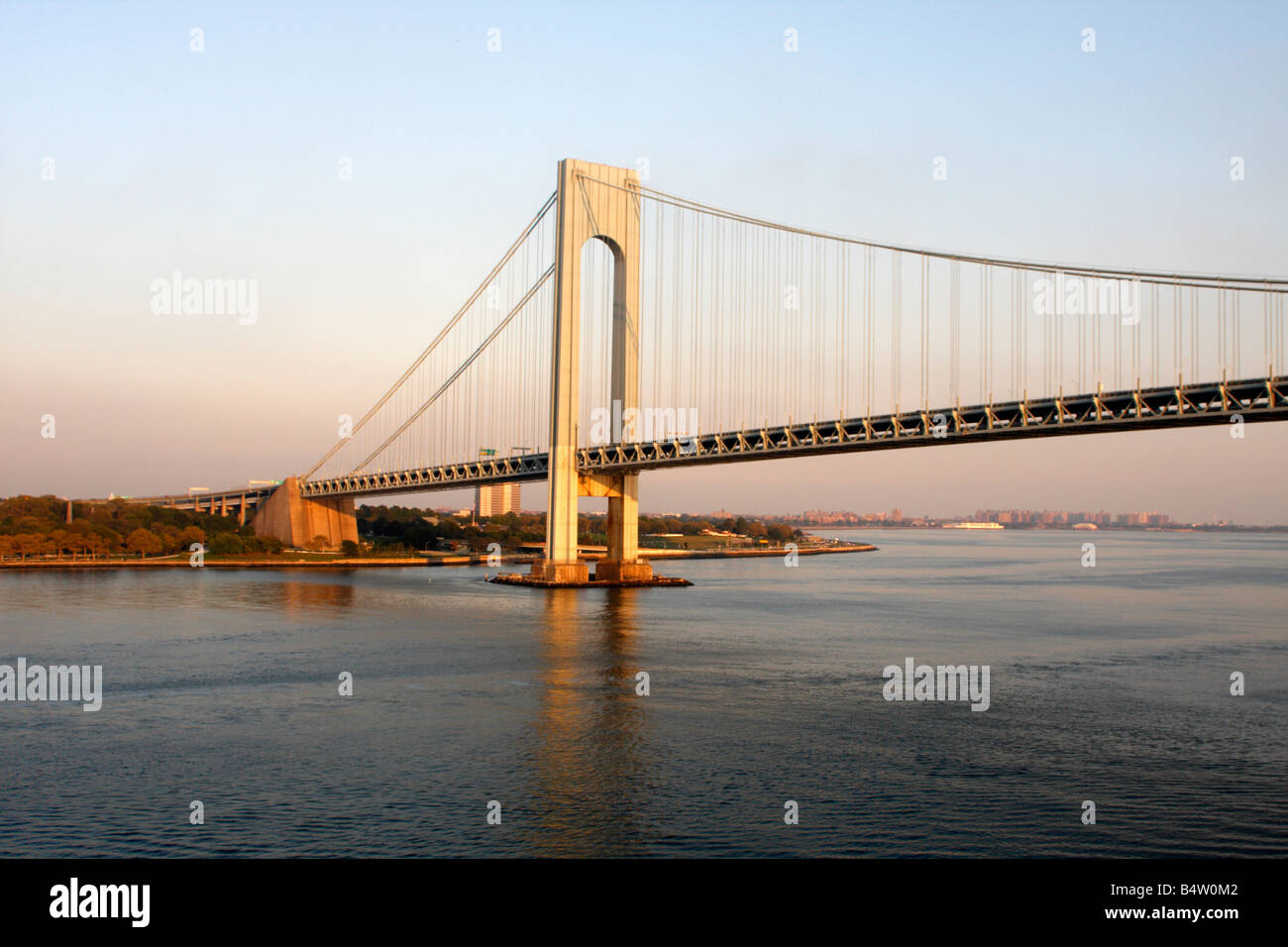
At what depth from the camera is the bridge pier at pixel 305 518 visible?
6231cm

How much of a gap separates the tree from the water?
28.8 meters

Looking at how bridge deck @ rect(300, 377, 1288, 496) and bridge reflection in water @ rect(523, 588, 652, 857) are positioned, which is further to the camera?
bridge deck @ rect(300, 377, 1288, 496)

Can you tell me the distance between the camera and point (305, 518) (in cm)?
6309

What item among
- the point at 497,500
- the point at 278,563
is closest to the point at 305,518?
the point at 278,563

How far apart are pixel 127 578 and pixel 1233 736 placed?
1661 inches

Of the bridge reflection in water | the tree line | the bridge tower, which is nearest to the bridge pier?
the tree line

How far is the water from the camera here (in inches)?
401

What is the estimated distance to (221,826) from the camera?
1028 centimetres

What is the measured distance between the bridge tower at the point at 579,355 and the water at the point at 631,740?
9562 millimetres

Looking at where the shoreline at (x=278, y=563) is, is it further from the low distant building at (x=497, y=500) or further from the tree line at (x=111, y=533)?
the low distant building at (x=497, y=500)

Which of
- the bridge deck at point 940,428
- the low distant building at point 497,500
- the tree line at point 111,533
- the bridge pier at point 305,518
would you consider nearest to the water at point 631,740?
the bridge deck at point 940,428

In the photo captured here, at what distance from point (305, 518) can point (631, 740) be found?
52.7 meters

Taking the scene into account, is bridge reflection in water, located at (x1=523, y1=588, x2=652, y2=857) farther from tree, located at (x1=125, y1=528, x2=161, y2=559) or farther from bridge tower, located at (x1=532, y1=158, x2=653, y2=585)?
tree, located at (x1=125, y1=528, x2=161, y2=559)

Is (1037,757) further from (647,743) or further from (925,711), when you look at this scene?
(647,743)
